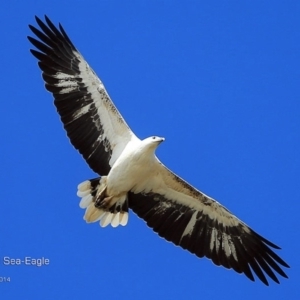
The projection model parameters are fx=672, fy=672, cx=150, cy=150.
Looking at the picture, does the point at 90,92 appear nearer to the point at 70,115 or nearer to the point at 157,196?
the point at 70,115

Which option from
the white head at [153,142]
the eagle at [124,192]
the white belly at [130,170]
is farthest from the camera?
the eagle at [124,192]

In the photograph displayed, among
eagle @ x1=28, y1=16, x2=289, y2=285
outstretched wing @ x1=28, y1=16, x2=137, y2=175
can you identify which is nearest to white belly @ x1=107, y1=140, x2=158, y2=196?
eagle @ x1=28, y1=16, x2=289, y2=285

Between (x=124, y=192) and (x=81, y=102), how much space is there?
5.53ft

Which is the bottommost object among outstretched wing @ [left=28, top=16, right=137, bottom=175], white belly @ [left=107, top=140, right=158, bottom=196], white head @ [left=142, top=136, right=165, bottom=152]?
white belly @ [left=107, top=140, right=158, bottom=196]

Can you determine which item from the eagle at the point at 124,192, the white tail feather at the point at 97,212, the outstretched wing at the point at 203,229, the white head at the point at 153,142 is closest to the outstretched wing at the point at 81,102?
the eagle at the point at 124,192

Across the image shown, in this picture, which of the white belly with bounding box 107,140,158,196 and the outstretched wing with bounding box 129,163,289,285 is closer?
the white belly with bounding box 107,140,158,196

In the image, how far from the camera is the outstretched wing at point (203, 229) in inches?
442

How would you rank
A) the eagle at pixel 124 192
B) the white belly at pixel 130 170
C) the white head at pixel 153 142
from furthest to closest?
1. the eagle at pixel 124 192
2. the white belly at pixel 130 170
3. the white head at pixel 153 142

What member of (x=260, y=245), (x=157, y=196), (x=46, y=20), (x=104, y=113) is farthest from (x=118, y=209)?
(x=46, y=20)

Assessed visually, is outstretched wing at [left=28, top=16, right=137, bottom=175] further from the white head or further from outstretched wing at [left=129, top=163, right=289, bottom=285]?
outstretched wing at [left=129, top=163, right=289, bottom=285]

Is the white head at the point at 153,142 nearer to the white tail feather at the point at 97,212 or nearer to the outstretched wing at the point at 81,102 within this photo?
the outstretched wing at the point at 81,102

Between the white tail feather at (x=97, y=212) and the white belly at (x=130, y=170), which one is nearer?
the white belly at (x=130, y=170)

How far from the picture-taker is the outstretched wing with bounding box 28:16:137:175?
11180 mm

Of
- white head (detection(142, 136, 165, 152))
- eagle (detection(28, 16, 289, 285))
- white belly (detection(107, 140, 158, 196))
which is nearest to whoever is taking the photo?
white head (detection(142, 136, 165, 152))
